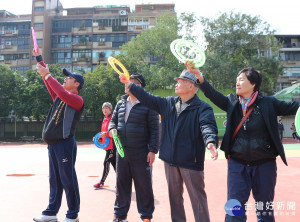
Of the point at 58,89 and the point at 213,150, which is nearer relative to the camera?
the point at 213,150

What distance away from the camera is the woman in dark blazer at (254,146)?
268 cm

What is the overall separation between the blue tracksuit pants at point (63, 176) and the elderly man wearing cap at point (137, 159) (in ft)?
1.91

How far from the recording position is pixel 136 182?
3.45m

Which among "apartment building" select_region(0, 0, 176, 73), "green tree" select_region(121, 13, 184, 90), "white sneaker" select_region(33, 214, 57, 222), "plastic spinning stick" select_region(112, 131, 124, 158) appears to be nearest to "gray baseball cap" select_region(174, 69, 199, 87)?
"plastic spinning stick" select_region(112, 131, 124, 158)

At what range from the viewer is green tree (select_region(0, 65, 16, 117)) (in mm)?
26281

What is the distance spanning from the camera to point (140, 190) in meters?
3.46

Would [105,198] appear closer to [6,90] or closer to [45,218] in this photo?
[45,218]

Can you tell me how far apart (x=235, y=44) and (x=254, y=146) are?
23.7m

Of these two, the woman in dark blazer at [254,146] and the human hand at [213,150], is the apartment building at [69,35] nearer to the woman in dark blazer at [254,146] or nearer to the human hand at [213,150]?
the woman in dark blazer at [254,146]

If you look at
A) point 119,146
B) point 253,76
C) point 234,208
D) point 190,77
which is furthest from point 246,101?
point 119,146

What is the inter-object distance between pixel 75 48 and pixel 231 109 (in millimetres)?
39960

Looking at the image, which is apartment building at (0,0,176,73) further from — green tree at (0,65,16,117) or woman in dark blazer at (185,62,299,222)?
woman in dark blazer at (185,62,299,222)

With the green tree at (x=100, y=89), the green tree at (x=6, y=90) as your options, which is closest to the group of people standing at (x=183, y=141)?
the green tree at (x=100, y=89)

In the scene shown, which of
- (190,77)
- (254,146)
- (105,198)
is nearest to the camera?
(254,146)
